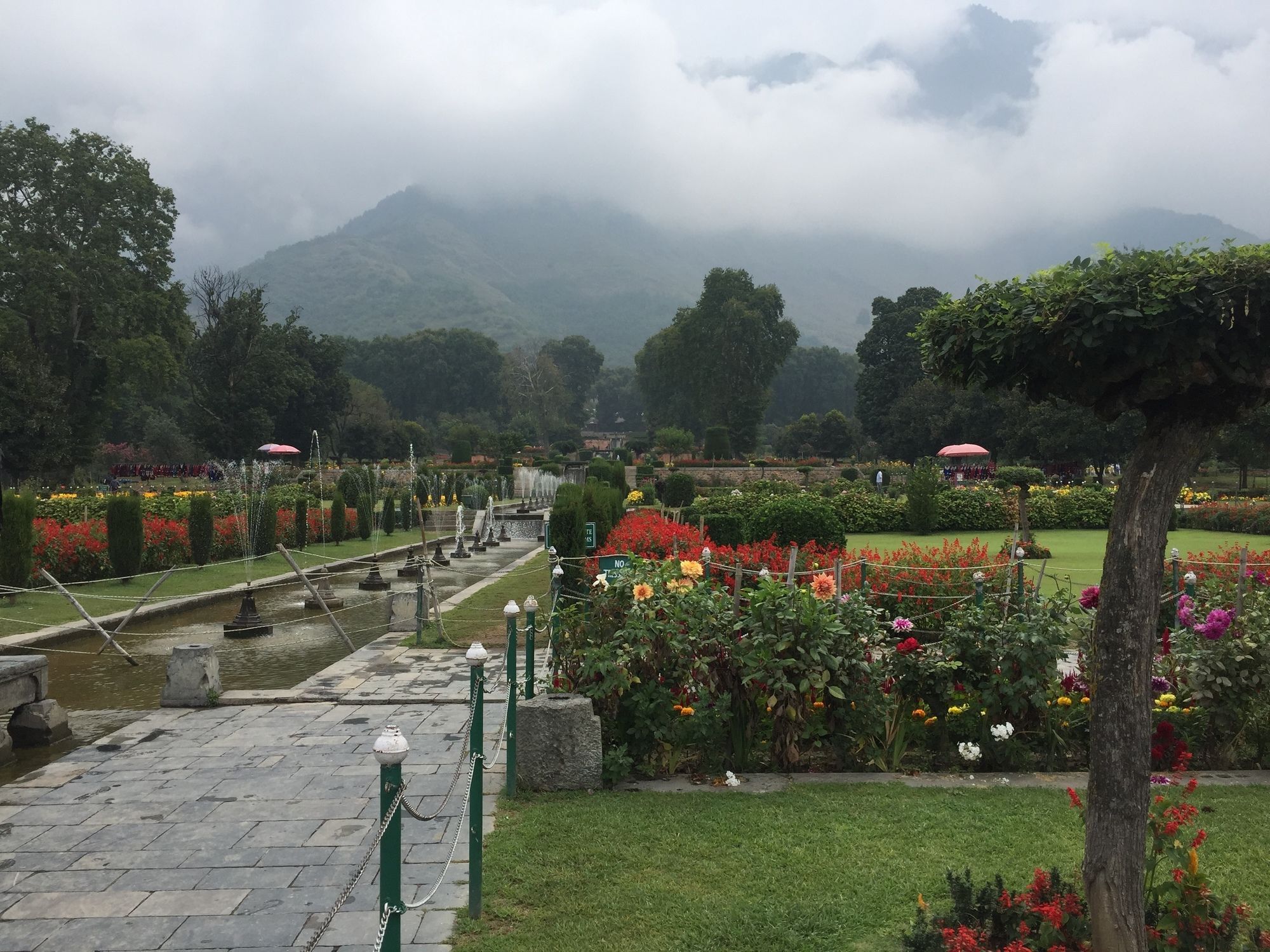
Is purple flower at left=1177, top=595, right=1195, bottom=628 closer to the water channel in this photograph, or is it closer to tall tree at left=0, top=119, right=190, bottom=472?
the water channel

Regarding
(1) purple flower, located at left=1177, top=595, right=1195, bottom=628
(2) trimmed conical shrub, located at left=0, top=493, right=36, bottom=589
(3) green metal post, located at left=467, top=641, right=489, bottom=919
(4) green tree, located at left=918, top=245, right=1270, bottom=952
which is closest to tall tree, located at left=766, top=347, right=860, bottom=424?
(2) trimmed conical shrub, located at left=0, top=493, right=36, bottom=589

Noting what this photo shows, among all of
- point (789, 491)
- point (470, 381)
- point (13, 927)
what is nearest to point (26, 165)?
point (789, 491)

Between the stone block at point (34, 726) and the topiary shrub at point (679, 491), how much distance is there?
74.4ft

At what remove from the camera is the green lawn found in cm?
1430

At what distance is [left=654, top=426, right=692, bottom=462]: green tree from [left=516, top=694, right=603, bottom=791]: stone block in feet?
161

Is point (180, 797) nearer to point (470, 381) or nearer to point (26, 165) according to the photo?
point (26, 165)

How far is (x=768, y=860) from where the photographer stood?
155 inches

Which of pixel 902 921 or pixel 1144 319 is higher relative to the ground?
pixel 1144 319

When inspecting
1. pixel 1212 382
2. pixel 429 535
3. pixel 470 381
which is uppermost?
pixel 470 381

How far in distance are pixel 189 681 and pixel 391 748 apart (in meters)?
5.50

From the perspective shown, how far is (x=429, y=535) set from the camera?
85.6 ft

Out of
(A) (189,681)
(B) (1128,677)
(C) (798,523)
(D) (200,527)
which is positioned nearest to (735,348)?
(D) (200,527)

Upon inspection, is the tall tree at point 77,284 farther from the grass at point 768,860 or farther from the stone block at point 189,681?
the grass at point 768,860

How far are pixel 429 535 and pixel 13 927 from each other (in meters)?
22.9
